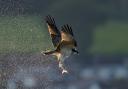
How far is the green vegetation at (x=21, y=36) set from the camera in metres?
7.05

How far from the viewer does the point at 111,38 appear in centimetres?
2488

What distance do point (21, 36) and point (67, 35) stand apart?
1205mm

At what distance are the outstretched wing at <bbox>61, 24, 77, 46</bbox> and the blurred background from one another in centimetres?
A: 75

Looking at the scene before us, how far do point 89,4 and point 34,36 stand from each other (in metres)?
20.6

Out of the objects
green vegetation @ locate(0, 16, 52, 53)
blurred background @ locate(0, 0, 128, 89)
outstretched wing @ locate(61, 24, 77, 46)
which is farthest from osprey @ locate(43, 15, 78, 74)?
green vegetation @ locate(0, 16, 52, 53)

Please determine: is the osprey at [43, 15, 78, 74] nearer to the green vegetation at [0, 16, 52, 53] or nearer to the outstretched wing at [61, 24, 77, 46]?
the outstretched wing at [61, 24, 77, 46]

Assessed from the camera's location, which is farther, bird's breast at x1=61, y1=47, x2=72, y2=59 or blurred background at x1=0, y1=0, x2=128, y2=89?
blurred background at x1=0, y1=0, x2=128, y2=89

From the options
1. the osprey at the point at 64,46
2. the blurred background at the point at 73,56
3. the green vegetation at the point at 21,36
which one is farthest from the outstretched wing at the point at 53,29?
the green vegetation at the point at 21,36

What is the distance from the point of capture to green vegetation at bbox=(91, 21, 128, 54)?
2319 cm

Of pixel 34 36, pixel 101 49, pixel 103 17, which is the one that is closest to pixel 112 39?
pixel 101 49

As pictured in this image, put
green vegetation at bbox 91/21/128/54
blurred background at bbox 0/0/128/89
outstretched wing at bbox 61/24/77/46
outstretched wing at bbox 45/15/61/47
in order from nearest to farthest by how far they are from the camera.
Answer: outstretched wing at bbox 61/24/77/46 < outstretched wing at bbox 45/15/61/47 < blurred background at bbox 0/0/128/89 < green vegetation at bbox 91/21/128/54

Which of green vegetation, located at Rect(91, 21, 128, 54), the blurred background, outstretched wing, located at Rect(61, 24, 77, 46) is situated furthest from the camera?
green vegetation, located at Rect(91, 21, 128, 54)

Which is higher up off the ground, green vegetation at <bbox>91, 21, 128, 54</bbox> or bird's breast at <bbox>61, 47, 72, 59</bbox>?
bird's breast at <bbox>61, 47, 72, 59</bbox>

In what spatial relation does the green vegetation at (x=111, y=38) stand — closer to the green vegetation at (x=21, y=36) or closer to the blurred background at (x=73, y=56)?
the blurred background at (x=73, y=56)
